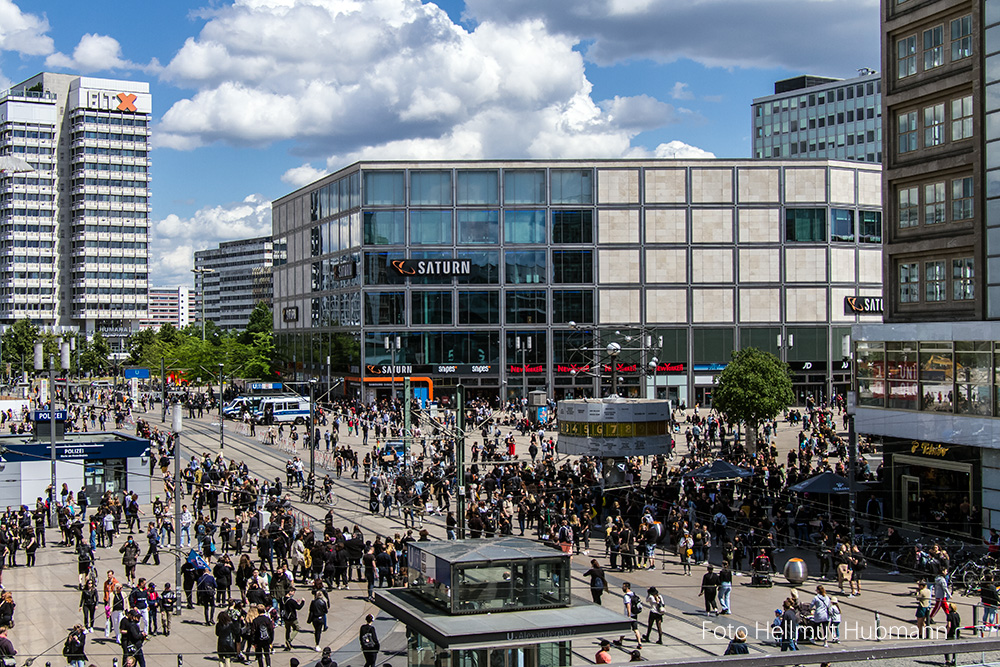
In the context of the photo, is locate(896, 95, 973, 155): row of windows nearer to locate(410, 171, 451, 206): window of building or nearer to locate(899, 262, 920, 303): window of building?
locate(899, 262, 920, 303): window of building

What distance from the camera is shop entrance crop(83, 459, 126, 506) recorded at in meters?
39.1

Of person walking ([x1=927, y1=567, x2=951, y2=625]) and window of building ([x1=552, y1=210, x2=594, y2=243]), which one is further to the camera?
window of building ([x1=552, y1=210, x2=594, y2=243])

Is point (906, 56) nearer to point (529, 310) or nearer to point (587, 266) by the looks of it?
point (587, 266)

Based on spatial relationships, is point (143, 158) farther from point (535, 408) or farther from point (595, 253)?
point (535, 408)

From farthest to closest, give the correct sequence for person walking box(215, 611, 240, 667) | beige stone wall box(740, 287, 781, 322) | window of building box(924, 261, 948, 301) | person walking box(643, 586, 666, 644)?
beige stone wall box(740, 287, 781, 322) → window of building box(924, 261, 948, 301) → person walking box(643, 586, 666, 644) → person walking box(215, 611, 240, 667)

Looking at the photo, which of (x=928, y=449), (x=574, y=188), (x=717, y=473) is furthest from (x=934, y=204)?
(x=574, y=188)

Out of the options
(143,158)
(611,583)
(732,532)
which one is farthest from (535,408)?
(143,158)

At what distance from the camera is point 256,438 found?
6344 centimetres

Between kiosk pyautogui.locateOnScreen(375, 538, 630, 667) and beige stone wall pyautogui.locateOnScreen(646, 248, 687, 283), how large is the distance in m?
74.6

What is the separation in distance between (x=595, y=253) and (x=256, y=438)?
36.2 m

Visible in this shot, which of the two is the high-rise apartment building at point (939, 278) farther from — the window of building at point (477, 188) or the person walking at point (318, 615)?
the window of building at point (477, 188)

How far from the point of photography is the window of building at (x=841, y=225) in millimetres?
86750

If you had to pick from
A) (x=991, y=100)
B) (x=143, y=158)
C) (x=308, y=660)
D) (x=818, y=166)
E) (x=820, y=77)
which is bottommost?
(x=308, y=660)

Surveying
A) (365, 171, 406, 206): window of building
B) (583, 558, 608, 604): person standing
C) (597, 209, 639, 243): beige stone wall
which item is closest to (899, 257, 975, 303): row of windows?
(583, 558, 608, 604): person standing
